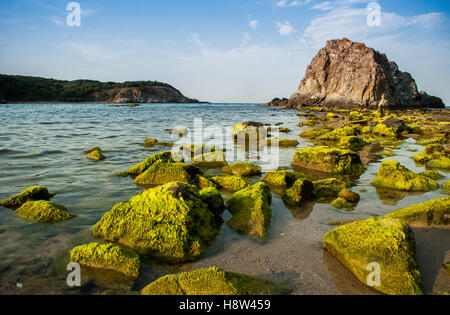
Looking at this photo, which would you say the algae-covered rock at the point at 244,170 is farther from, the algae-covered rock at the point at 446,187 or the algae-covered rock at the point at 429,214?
the algae-covered rock at the point at 446,187

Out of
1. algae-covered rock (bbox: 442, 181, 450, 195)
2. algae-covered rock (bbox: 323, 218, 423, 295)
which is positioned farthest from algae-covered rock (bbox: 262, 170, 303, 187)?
algae-covered rock (bbox: 442, 181, 450, 195)

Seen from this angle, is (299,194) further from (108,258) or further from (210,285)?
(108,258)

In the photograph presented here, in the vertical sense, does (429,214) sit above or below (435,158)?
A: below

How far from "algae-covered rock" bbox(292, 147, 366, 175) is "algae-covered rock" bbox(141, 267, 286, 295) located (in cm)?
572

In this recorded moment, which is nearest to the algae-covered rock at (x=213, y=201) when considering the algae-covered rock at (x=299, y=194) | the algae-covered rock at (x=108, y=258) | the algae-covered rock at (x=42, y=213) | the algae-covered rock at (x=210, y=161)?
the algae-covered rock at (x=299, y=194)

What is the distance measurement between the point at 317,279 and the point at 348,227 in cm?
94

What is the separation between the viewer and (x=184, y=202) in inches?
153

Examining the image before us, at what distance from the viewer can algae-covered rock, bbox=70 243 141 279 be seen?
299 cm

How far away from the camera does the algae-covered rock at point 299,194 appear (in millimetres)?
5180

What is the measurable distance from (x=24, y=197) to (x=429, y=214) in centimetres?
708

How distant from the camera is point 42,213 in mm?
4297

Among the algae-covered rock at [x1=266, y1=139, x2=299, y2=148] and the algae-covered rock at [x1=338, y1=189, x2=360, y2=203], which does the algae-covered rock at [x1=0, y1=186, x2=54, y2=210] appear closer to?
the algae-covered rock at [x1=338, y1=189, x2=360, y2=203]

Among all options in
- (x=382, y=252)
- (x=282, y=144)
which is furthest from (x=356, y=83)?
(x=382, y=252)
